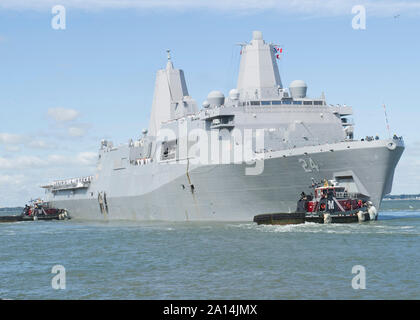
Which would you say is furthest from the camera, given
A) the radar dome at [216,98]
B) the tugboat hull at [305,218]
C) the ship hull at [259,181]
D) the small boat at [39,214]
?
the small boat at [39,214]

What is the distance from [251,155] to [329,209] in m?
5.47

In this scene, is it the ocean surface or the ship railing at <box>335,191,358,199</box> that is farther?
the ship railing at <box>335,191,358,199</box>

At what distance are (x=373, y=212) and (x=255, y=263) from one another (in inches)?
563

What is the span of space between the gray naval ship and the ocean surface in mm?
2921

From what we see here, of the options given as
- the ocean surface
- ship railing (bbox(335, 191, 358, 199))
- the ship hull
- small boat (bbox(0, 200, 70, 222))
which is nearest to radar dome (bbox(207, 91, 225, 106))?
the ship hull

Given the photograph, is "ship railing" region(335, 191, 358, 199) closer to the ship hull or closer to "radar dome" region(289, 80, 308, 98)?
the ship hull

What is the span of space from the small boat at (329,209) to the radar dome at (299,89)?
8888 millimetres

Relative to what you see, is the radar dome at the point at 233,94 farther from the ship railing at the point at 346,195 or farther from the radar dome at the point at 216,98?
the ship railing at the point at 346,195

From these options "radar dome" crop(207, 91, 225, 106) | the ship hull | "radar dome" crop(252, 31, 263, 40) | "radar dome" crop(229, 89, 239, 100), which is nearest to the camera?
the ship hull

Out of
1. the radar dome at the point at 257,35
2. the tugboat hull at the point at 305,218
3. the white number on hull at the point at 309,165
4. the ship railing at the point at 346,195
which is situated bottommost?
the tugboat hull at the point at 305,218

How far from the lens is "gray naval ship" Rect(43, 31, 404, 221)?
106 feet

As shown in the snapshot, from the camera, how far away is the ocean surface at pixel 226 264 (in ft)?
54.2

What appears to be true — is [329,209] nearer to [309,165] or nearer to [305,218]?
[305,218]

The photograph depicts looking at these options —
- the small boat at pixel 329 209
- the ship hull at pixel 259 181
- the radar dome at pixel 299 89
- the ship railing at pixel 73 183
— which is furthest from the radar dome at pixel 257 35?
the ship railing at pixel 73 183
